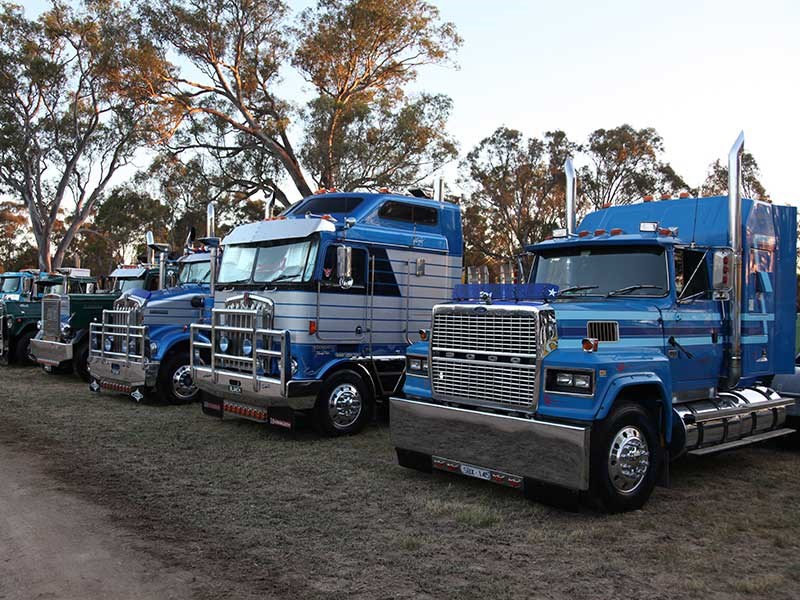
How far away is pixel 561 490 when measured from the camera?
599 centimetres

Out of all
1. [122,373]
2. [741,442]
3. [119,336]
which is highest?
[119,336]

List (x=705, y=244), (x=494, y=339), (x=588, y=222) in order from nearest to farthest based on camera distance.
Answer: (x=494, y=339) → (x=705, y=244) → (x=588, y=222)

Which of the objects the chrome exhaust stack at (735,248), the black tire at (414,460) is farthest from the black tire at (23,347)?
the chrome exhaust stack at (735,248)

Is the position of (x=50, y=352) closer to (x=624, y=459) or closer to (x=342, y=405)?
(x=342, y=405)

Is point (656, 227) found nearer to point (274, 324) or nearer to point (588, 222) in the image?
point (588, 222)

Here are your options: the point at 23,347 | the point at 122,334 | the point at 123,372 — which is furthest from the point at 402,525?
the point at 23,347

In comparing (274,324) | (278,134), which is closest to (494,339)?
(274,324)

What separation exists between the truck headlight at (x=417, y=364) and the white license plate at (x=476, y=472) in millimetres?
1095

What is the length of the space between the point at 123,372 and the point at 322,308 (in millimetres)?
4996

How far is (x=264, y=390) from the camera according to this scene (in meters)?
9.13

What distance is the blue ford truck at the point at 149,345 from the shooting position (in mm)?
12133

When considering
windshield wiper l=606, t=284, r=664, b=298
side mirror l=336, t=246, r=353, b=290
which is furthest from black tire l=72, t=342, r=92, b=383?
windshield wiper l=606, t=284, r=664, b=298

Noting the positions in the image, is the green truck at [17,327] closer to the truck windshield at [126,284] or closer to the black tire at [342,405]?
the truck windshield at [126,284]

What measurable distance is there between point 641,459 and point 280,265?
5.42 m
